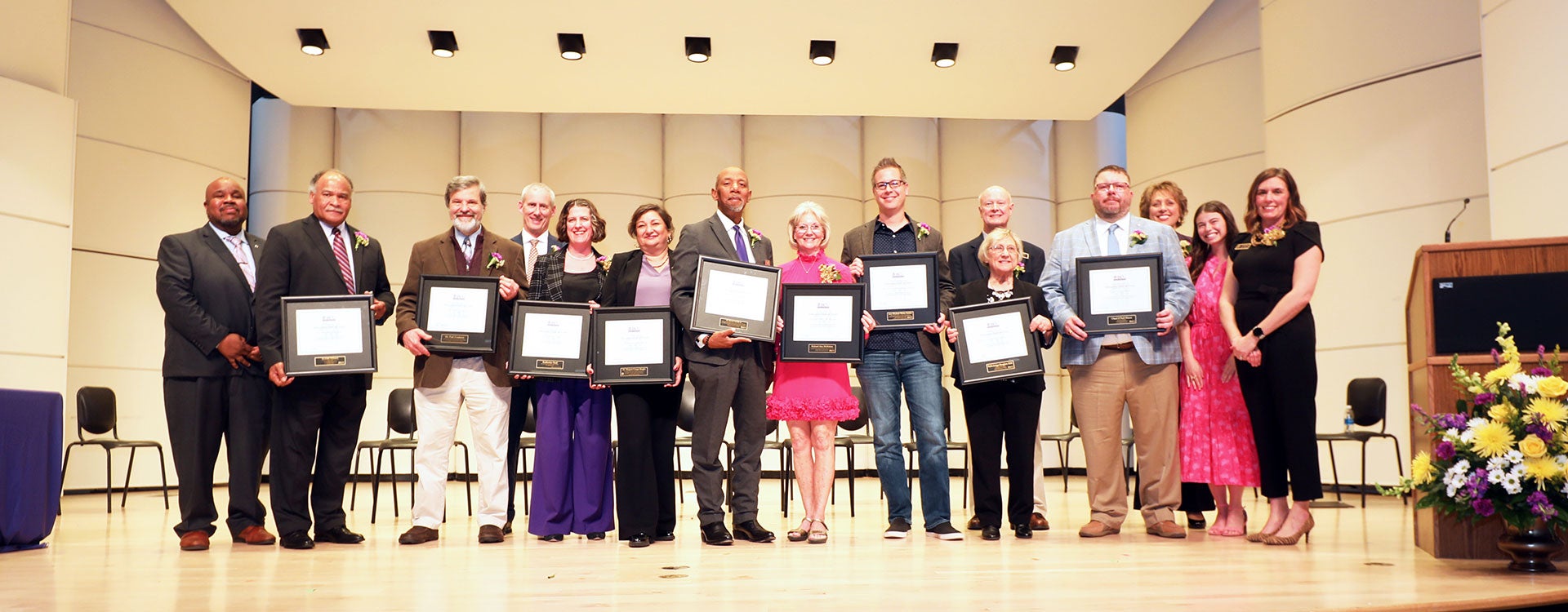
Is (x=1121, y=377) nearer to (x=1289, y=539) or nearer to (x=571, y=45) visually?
(x=1289, y=539)

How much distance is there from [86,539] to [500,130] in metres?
6.06

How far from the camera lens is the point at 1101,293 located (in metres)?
4.55

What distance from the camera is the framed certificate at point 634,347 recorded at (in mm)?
4496

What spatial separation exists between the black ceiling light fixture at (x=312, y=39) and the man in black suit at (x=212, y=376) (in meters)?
3.84

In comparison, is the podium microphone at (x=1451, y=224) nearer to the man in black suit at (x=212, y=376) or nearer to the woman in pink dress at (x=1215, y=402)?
the woman in pink dress at (x=1215, y=402)

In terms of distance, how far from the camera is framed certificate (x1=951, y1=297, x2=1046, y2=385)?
454 cm

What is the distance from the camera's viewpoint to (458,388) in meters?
4.80

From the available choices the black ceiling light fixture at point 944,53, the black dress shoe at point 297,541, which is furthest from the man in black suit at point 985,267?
the black ceiling light fixture at point 944,53

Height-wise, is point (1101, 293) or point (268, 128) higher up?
point (268, 128)

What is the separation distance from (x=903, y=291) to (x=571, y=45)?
4.66m

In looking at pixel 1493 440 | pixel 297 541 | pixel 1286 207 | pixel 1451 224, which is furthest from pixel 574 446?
pixel 1451 224

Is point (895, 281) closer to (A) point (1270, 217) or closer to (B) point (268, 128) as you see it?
(A) point (1270, 217)

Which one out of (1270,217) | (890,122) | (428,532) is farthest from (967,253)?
(890,122)

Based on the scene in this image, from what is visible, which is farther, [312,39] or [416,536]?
[312,39]
